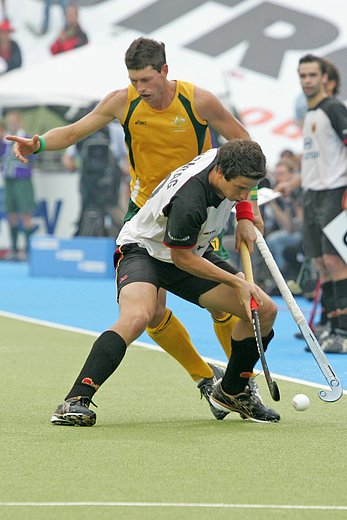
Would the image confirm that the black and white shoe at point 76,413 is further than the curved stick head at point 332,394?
No

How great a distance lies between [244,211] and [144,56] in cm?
92

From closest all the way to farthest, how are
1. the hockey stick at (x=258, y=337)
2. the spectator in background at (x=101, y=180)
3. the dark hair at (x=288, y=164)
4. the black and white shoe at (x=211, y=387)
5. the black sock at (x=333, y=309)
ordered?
the hockey stick at (x=258, y=337), the black and white shoe at (x=211, y=387), the black sock at (x=333, y=309), the dark hair at (x=288, y=164), the spectator in background at (x=101, y=180)

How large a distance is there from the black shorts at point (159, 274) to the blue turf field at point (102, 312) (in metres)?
1.85

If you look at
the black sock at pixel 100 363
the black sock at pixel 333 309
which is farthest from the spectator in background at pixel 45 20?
the black sock at pixel 100 363

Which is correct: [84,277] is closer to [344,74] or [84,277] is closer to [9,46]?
[344,74]

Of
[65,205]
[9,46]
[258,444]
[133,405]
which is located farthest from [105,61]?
[258,444]

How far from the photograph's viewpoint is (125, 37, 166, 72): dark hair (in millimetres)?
6902

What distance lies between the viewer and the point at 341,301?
1042 centimetres

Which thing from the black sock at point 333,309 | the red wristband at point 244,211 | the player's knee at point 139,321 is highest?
the red wristband at point 244,211

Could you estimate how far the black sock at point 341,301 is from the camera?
10422 mm

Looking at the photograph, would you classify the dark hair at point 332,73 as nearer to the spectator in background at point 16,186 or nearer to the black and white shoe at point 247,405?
the black and white shoe at point 247,405

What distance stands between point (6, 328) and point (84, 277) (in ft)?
21.4

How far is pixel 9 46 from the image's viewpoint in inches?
973

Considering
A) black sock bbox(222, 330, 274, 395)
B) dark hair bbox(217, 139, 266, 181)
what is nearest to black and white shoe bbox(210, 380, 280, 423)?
black sock bbox(222, 330, 274, 395)
